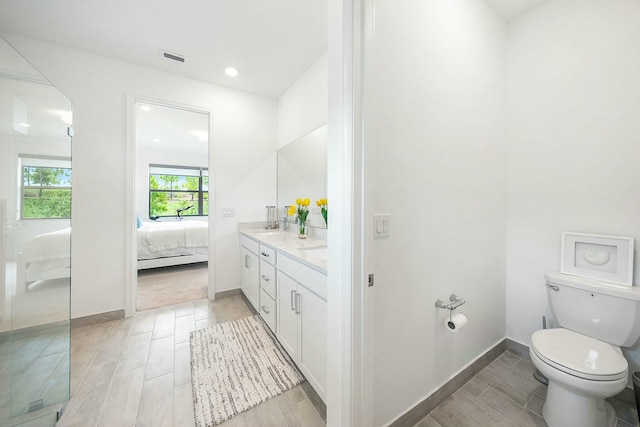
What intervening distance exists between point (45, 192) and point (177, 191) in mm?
4854

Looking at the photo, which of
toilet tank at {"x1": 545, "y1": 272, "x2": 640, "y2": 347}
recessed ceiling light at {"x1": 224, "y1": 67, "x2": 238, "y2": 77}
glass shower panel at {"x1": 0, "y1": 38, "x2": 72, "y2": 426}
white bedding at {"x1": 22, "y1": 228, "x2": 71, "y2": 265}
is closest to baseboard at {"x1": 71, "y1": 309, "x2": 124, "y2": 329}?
glass shower panel at {"x1": 0, "y1": 38, "x2": 72, "y2": 426}

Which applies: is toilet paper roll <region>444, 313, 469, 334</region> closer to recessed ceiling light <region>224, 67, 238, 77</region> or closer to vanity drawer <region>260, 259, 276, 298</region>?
vanity drawer <region>260, 259, 276, 298</region>

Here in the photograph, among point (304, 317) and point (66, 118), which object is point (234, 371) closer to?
point (304, 317)

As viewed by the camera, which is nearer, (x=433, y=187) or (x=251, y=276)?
(x=433, y=187)

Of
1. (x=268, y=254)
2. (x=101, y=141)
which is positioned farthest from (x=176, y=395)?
(x=101, y=141)

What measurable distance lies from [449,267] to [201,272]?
12.7 feet

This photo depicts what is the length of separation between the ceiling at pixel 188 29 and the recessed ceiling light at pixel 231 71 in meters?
0.05

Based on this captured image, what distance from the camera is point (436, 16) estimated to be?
127 cm

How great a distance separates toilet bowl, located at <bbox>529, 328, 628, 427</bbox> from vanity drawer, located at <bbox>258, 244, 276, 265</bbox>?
67.7 inches

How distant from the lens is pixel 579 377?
1040 millimetres

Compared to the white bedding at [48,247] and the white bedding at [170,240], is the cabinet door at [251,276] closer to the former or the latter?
the white bedding at [48,247]

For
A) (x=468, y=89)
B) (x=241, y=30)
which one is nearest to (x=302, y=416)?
(x=468, y=89)

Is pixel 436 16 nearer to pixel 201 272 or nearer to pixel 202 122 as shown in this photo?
pixel 202 122

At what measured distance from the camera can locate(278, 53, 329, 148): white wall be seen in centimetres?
227
